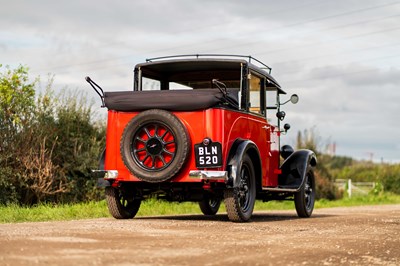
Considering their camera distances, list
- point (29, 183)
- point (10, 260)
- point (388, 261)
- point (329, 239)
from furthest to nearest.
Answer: point (29, 183)
point (329, 239)
point (388, 261)
point (10, 260)

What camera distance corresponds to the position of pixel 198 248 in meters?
7.44

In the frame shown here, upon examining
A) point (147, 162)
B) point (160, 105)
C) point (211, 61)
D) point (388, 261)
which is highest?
point (211, 61)

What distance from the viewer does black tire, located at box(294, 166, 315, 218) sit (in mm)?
14469

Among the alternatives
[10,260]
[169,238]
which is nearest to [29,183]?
[169,238]

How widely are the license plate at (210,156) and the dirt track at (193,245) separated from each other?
1002 millimetres

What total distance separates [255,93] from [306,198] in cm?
303

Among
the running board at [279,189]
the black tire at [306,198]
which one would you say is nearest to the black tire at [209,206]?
the black tire at [306,198]

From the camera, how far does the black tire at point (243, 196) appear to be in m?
11.6

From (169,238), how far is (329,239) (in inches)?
75.0

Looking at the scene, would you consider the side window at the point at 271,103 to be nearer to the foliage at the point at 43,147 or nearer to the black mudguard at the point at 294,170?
the black mudguard at the point at 294,170

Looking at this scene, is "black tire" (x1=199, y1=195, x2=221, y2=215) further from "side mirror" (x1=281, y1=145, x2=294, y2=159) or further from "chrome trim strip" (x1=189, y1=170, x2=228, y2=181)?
"chrome trim strip" (x1=189, y1=170, x2=228, y2=181)

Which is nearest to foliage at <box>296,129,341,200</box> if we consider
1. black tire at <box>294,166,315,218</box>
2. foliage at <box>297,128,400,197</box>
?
foliage at <box>297,128,400,197</box>

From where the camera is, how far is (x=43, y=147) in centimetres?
1909

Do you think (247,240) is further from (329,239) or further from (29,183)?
(29,183)
